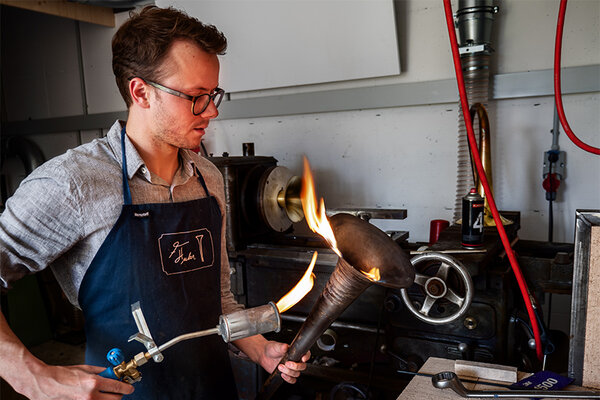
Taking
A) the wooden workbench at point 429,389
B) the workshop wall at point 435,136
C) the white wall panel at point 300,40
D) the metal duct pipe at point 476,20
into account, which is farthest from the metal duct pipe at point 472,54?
the wooden workbench at point 429,389

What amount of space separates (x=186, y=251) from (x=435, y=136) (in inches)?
61.3

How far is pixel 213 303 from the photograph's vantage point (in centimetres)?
129

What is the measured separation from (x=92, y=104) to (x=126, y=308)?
9.34 ft

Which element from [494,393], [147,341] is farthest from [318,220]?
[494,393]

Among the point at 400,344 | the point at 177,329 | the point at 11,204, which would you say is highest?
the point at 11,204

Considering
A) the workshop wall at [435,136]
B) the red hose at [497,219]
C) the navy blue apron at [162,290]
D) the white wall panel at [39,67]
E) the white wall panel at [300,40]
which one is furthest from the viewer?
the white wall panel at [39,67]

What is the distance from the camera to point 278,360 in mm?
1229

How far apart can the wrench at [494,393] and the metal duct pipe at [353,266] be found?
237mm

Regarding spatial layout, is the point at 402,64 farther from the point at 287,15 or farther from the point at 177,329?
the point at 177,329

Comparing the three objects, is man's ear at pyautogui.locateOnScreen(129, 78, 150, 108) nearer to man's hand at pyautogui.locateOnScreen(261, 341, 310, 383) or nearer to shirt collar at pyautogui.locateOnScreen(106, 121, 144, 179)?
shirt collar at pyautogui.locateOnScreen(106, 121, 144, 179)

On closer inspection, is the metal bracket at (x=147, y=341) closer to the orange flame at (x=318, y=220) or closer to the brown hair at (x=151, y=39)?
the orange flame at (x=318, y=220)

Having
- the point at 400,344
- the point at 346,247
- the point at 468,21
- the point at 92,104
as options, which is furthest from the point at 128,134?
the point at 92,104

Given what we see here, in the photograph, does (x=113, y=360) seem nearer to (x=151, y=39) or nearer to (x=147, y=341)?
(x=147, y=341)

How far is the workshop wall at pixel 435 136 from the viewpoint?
2.06 meters
